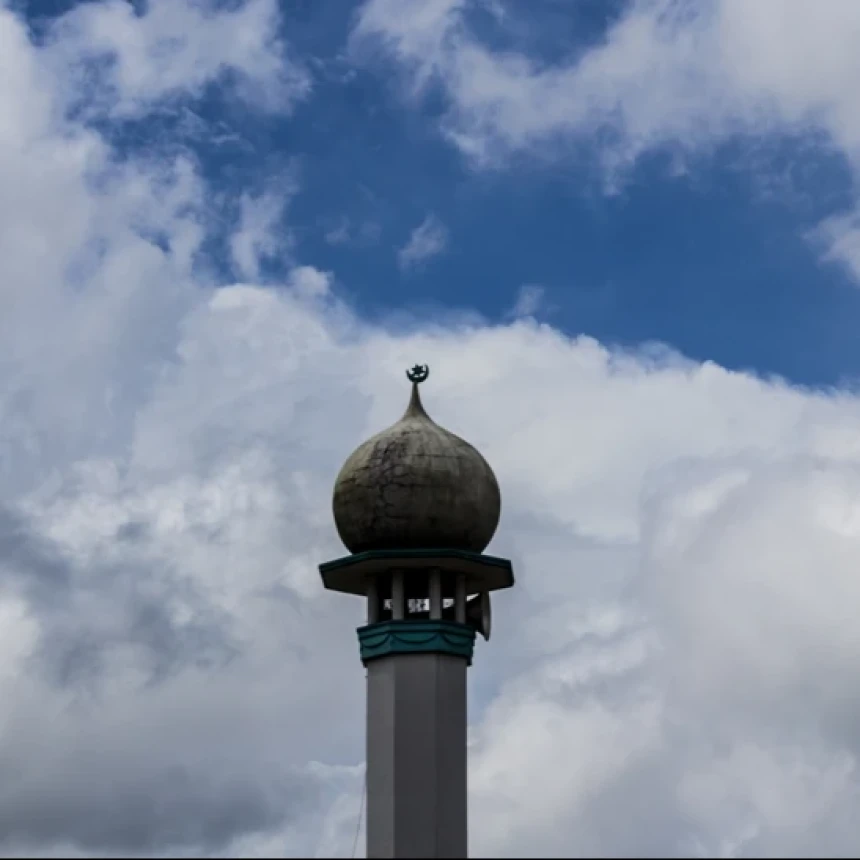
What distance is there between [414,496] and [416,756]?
14.0 feet

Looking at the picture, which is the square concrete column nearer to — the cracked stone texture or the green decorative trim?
the green decorative trim

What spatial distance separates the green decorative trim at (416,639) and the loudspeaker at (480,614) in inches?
22.4

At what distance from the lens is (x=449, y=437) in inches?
1469

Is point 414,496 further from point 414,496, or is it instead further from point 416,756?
point 416,756

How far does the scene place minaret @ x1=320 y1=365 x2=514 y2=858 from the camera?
34.8 m

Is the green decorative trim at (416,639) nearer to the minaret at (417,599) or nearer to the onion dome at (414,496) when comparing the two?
the minaret at (417,599)

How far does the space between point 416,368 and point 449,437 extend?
151 centimetres

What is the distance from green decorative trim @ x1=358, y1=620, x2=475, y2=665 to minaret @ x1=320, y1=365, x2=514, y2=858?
16 millimetres

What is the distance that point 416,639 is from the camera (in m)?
35.8

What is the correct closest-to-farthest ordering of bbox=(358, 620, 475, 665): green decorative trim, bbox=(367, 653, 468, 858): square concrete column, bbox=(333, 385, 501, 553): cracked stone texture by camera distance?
bbox=(367, 653, 468, 858): square concrete column → bbox=(358, 620, 475, 665): green decorative trim → bbox=(333, 385, 501, 553): cracked stone texture

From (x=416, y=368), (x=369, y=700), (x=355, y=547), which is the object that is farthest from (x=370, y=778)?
(x=416, y=368)

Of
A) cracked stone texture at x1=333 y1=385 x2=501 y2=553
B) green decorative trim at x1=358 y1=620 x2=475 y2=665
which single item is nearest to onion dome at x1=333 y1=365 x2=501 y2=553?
cracked stone texture at x1=333 y1=385 x2=501 y2=553

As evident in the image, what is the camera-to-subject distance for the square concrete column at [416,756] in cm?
3444

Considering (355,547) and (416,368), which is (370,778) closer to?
(355,547)
